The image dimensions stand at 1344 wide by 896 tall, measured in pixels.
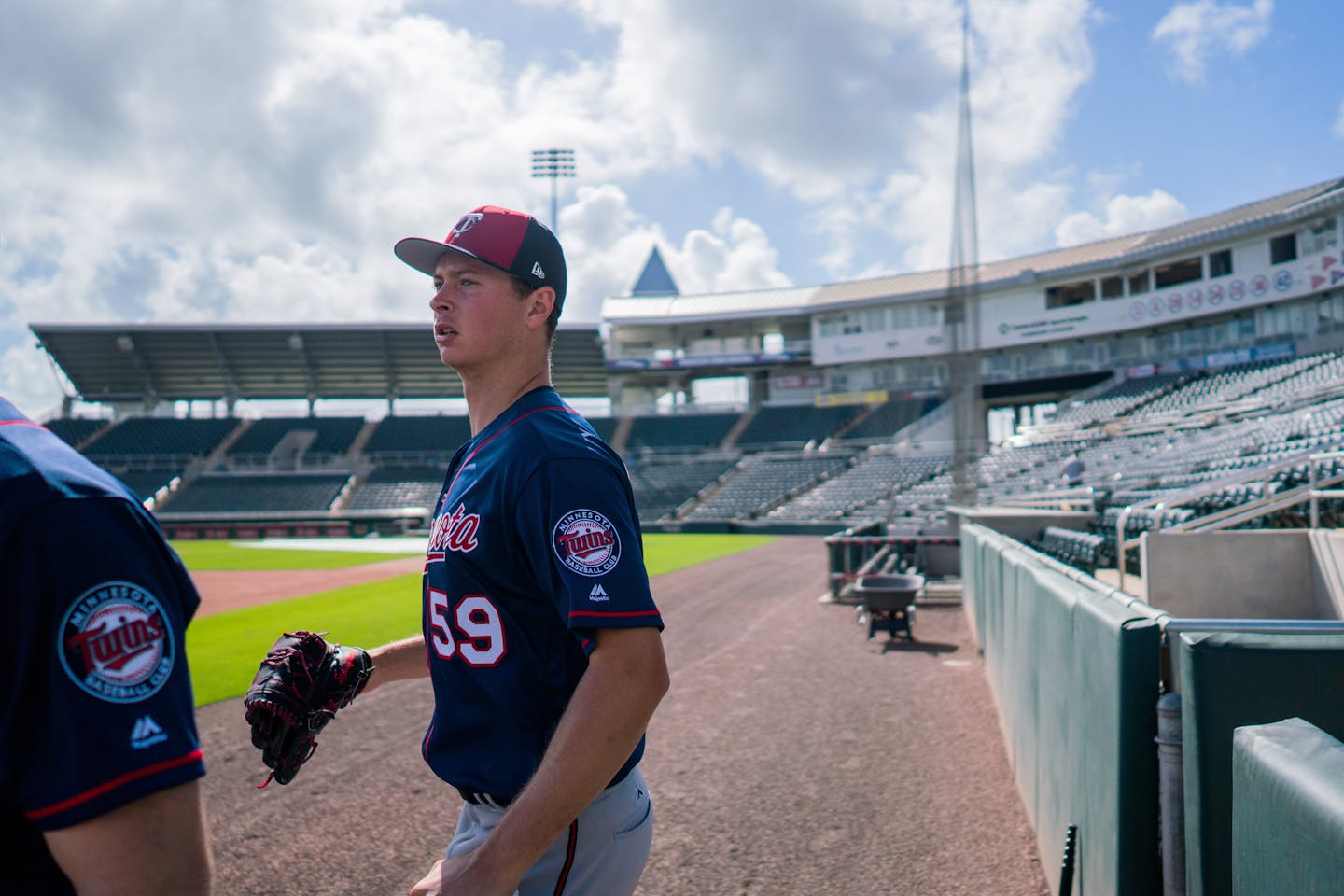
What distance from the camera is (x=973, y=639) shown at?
9.68 metres

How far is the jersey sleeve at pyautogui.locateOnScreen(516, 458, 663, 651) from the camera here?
1458mm

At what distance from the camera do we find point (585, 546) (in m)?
1.50

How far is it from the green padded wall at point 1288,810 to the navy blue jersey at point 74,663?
1.46 m

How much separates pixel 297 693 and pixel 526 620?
0.73m

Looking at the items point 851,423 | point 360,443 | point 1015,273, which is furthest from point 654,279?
point 1015,273

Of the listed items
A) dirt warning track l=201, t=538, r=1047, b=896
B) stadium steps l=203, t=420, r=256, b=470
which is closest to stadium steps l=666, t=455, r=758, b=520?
stadium steps l=203, t=420, r=256, b=470

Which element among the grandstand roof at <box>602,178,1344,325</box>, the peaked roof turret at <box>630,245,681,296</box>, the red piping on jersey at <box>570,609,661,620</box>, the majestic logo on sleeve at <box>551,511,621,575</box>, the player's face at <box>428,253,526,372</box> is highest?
the peaked roof turret at <box>630,245,681,296</box>

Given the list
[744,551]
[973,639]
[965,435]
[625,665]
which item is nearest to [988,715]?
[973,639]

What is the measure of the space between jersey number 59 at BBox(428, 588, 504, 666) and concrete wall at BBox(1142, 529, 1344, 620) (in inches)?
298

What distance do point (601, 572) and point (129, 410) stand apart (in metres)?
62.6

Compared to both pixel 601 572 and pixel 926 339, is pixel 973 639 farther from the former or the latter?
pixel 926 339

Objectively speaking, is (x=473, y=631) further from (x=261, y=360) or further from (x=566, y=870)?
(x=261, y=360)

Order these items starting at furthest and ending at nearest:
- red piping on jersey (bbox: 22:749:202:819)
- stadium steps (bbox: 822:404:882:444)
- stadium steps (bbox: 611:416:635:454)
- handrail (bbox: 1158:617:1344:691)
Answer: stadium steps (bbox: 611:416:635:454)
stadium steps (bbox: 822:404:882:444)
handrail (bbox: 1158:617:1344:691)
red piping on jersey (bbox: 22:749:202:819)

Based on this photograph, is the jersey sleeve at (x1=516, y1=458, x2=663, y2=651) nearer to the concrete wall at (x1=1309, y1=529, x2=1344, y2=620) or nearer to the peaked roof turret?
the concrete wall at (x1=1309, y1=529, x2=1344, y2=620)
